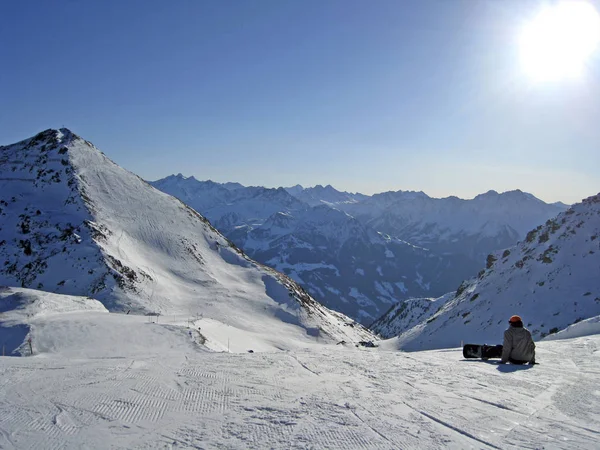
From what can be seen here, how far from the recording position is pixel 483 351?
14.1m

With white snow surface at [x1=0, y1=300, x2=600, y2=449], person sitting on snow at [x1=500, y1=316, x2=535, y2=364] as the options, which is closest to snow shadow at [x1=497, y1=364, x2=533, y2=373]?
white snow surface at [x1=0, y1=300, x2=600, y2=449]

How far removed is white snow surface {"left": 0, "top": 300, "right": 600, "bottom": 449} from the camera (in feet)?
19.6

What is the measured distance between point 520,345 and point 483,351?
171 centimetres

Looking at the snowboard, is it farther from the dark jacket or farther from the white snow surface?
the white snow surface

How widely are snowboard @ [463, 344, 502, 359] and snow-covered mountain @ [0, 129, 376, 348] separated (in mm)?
25305

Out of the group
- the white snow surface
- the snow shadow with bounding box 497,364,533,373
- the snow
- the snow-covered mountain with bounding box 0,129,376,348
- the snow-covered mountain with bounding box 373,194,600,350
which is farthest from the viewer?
the snow-covered mountain with bounding box 0,129,376,348

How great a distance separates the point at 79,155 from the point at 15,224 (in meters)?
18.6

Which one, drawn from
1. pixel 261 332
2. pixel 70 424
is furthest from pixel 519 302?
pixel 70 424

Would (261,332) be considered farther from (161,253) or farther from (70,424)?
(70,424)

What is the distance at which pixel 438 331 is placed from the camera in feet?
162

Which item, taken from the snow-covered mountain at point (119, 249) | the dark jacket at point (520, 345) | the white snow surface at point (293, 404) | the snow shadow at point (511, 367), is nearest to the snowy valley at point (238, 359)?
the white snow surface at point (293, 404)

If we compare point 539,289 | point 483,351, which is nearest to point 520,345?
point 483,351

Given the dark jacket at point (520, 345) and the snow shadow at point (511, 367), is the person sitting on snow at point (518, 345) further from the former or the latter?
the snow shadow at point (511, 367)

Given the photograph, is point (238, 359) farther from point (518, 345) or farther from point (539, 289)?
point (539, 289)
